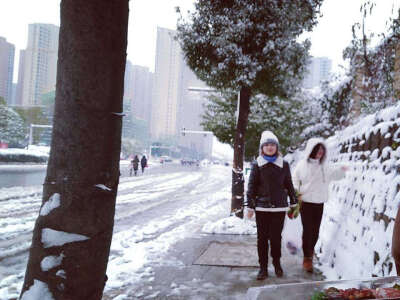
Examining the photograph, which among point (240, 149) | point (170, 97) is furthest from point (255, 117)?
point (170, 97)

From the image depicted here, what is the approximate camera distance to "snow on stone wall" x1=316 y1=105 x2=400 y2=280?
392 centimetres

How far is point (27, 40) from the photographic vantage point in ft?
233

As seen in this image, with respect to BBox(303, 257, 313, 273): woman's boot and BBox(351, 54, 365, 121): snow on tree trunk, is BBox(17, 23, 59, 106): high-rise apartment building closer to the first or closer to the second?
BBox(351, 54, 365, 121): snow on tree trunk

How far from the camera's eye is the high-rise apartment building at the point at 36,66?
6694 centimetres

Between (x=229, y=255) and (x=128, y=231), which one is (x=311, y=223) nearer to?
(x=229, y=255)

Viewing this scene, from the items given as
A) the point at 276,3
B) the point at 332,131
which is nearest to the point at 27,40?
the point at 332,131

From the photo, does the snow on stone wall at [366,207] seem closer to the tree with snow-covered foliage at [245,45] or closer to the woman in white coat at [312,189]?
the woman in white coat at [312,189]

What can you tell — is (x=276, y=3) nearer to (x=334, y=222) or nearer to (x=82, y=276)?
(x=334, y=222)

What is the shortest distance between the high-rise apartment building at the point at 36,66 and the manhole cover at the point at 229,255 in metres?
64.6

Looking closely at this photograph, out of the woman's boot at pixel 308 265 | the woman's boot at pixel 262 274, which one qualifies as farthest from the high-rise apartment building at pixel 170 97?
the woman's boot at pixel 262 274

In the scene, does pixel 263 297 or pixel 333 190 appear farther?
pixel 333 190

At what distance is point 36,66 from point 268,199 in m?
74.8

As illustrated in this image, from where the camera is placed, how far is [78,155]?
89.5 inches

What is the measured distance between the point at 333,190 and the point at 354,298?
5214mm
